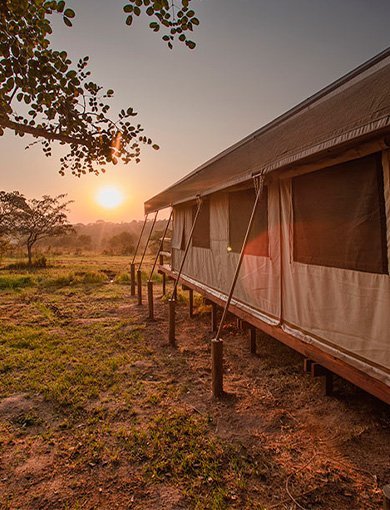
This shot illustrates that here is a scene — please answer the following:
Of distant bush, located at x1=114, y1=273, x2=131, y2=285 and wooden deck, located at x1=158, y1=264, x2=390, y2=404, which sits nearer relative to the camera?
wooden deck, located at x1=158, y1=264, x2=390, y2=404

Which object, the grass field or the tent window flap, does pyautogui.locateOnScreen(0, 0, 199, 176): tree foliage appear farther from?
the tent window flap

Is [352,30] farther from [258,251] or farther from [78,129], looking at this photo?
[78,129]

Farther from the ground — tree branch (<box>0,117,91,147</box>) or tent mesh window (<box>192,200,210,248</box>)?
tree branch (<box>0,117,91,147</box>)

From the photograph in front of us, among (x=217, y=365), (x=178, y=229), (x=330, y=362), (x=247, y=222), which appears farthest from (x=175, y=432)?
(x=178, y=229)

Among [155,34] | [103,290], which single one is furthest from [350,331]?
[103,290]

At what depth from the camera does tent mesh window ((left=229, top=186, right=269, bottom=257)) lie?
4312 mm

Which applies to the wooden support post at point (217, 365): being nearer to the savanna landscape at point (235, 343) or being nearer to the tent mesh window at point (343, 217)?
the savanna landscape at point (235, 343)

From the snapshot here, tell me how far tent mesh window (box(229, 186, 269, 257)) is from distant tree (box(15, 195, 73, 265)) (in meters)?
17.2

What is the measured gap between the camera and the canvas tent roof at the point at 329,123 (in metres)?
2.15

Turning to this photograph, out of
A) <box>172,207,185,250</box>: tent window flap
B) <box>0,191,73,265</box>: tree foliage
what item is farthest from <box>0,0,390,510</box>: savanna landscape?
<box>0,191,73,265</box>: tree foliage

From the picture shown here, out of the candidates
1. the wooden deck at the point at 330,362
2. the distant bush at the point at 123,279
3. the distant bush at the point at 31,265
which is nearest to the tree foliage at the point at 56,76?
the wooden deck at the point at 330,362

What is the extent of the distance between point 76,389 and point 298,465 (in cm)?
274

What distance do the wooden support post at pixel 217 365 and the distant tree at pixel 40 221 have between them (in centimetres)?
1841

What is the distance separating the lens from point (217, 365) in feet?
11.9
